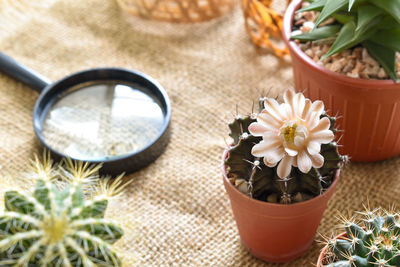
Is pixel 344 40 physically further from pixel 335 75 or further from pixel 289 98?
pixel 289 98

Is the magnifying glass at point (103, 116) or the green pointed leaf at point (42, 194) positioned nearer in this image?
the green pointed leaf at point (42, 194)

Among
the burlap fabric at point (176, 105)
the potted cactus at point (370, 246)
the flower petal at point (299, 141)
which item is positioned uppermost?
the flower petal at point (299, 141)

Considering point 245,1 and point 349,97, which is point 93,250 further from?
point 245,1

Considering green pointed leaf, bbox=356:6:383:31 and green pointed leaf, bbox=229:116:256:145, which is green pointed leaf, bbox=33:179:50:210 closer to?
green pointed leaf, bbox=229:116:256:145

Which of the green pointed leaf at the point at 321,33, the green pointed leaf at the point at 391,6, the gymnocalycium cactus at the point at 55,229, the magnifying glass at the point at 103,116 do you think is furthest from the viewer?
the magnifying glass at the point at 103,116

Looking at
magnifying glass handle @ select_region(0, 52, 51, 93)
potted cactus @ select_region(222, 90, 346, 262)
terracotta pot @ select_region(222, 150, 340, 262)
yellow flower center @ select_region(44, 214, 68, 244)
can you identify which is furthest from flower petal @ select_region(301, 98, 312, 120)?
magnifying glass handle @ select_region(0, 52, 51, 93)

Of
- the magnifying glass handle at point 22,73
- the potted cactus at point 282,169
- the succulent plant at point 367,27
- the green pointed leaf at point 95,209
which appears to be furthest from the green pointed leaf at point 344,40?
the magnifying glass handle at point 22,73

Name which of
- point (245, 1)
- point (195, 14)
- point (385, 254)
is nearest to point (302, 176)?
point (385, 254)

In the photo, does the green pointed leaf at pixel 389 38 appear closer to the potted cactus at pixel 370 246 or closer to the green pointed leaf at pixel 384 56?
the green pointed leaf at pixel 384 56
